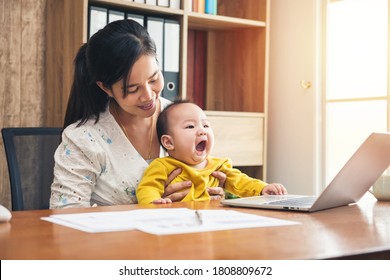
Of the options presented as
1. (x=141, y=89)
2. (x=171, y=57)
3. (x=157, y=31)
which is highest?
(x=157, y=31)

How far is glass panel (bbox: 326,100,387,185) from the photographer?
287 centimetres

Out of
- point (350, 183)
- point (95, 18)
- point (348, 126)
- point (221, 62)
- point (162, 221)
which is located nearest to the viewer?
point (162, 221)

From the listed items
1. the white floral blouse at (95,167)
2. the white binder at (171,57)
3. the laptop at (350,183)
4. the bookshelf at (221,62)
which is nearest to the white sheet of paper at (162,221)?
the laptop at (350,183)

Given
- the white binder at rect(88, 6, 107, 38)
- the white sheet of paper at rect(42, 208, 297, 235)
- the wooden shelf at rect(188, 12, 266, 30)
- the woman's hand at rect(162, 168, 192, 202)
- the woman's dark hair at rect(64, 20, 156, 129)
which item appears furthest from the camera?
the wooden shelf at rect(188, 12, 266, 30)

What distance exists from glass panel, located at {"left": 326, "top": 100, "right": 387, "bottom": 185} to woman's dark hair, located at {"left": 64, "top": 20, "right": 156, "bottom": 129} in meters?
1.43

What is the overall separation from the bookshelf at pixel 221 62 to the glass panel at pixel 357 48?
15.3 inches

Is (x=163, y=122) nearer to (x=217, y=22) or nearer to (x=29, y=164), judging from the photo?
(x=29, y=164)

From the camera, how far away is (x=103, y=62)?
1.78m

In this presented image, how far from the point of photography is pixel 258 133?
3.32 metres

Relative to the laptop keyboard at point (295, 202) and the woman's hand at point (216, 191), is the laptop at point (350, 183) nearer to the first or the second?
the laptop keyboard at point (295, 202)

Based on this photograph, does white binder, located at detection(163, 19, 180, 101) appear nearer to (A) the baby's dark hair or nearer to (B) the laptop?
(A) the baby's dark hair

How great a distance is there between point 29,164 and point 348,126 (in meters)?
1.68

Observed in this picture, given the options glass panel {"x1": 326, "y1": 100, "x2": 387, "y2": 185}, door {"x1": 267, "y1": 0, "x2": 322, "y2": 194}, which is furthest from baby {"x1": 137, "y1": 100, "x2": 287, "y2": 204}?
door {"x1": 267, "y1": 0, "x2": 322, "y2": 194}

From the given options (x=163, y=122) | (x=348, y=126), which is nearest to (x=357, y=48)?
(x=348, y=126)
